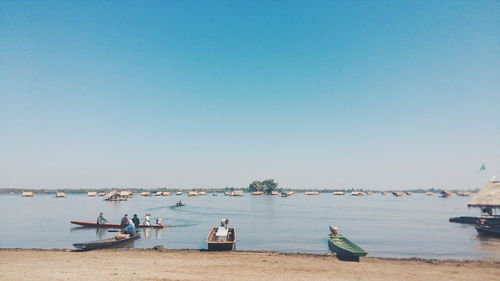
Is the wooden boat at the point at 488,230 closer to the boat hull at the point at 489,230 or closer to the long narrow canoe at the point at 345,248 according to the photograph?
the boat hull at the point at 489,230

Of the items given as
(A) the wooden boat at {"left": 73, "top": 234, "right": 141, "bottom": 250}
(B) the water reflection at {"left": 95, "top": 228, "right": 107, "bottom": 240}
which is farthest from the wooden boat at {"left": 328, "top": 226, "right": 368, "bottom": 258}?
(B) the water reflection at {"left": 95, "top": 228, "right": 107, "bottom": 240}

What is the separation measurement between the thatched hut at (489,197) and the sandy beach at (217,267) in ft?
56.6

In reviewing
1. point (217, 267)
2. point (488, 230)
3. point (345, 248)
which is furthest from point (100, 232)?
point (488, 230)

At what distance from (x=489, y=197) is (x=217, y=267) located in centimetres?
3701

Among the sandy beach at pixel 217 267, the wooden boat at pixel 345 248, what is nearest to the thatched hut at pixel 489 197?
the sandy beach at pixel 217 267

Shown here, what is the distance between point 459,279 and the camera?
18734 mm

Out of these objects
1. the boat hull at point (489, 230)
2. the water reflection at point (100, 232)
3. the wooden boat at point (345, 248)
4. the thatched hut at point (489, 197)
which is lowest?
the water reflection at point (100, 232)

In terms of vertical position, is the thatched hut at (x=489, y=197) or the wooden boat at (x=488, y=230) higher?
the thatched hut at (x=489, y=197)

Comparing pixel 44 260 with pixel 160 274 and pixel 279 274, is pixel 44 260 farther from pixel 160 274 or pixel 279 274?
pixel 279 274

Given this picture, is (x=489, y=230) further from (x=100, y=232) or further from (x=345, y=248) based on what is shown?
(x=100, y=232)

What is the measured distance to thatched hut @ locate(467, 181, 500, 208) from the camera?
37.4m

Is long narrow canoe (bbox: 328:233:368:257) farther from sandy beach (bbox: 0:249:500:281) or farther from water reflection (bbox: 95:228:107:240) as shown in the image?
water reflection (bbox: 95:228:107:240)

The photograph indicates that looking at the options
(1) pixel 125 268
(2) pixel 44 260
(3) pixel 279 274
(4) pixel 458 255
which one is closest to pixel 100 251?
(2) pixel 44 260

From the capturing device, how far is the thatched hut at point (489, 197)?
37438mm
